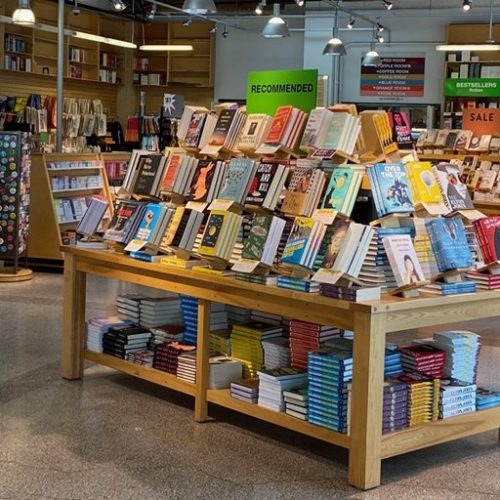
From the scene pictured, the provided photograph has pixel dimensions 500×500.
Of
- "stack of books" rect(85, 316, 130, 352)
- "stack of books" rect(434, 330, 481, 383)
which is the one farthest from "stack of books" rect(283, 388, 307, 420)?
"stack of books" rect(85, 316, 130, 352)

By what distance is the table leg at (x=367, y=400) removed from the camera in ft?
12.9

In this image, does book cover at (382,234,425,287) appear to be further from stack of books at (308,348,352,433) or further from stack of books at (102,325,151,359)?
stack of books at (102,325,151,359)

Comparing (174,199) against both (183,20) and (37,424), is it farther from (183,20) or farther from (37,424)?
(183,20)

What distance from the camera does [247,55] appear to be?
1845cm

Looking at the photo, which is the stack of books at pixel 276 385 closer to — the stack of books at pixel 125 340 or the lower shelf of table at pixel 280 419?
the lower shelf of table at pixel 280 419

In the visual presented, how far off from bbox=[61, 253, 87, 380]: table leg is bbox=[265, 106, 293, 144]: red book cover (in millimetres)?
1601

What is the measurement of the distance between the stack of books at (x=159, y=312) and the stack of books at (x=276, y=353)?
96 centimetres

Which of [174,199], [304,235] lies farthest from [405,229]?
[174,199]

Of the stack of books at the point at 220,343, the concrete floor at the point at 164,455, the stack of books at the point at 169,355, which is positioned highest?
the stack of books at the point at 220,343

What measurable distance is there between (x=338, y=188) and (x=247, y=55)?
14.5 m

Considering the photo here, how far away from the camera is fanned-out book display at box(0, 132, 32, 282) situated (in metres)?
9.38

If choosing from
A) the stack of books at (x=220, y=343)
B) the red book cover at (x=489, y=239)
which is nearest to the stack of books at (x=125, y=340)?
the stack of books at (x=220, y=343)

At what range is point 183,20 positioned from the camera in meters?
18.1

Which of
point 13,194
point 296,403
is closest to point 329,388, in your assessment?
point 296,403
